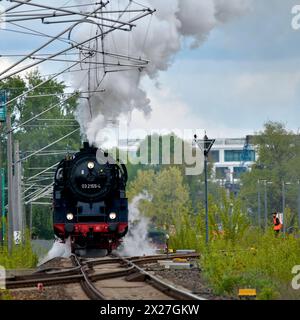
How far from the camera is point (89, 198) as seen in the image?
1421 inches

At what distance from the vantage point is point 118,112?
3831 centimetres

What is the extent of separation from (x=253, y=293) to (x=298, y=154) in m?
86.7

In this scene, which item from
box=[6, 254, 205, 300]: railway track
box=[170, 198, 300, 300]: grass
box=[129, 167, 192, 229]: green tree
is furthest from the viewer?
box=[129, 167, 192, 229]: green tree

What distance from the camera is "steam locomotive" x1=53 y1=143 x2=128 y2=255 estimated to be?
36094 mm

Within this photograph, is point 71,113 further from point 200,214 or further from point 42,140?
point 200,214

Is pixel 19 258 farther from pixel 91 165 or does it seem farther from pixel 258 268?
pixel 258 268

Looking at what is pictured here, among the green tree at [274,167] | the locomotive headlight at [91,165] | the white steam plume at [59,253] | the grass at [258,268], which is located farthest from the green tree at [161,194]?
the grass at [258,268]

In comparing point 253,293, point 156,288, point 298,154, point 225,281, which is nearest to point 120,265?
point 156,288

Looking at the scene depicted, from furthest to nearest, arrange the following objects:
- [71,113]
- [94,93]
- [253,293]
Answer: [71,113] → [94,93] → [253,293]

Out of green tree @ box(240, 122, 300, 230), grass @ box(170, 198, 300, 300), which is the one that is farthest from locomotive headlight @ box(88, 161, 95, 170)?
green tree @ box(240, 122, 300, 230)

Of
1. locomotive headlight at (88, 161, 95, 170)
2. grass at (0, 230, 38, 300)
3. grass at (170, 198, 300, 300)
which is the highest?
locomotive headlight at (88, 161, 95, 170)

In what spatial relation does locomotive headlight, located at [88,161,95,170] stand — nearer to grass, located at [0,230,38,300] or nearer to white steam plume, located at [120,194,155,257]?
grass, located at [0,230,38,300]

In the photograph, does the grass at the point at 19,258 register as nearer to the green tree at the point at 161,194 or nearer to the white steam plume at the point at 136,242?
the white steam plume at the point at 136,242

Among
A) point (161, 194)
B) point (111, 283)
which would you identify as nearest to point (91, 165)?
point (111, 283)
